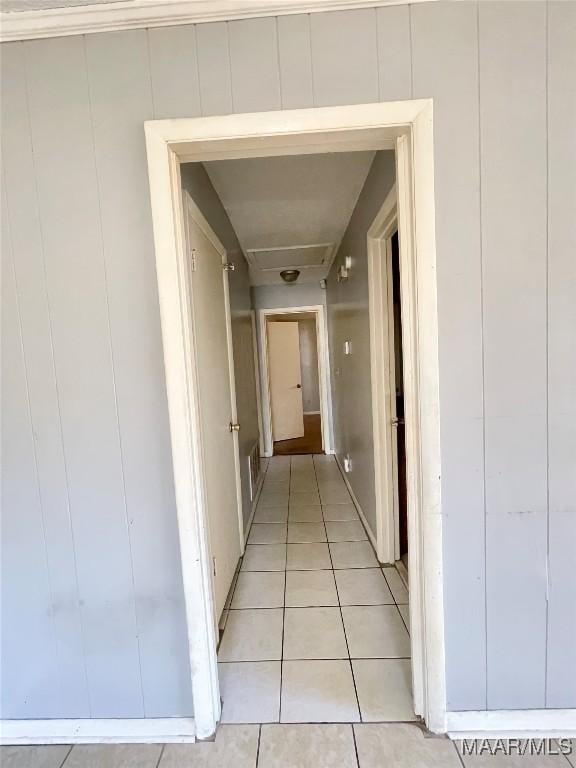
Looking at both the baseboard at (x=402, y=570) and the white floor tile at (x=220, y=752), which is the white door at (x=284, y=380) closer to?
the baseboard at (x=402, y=570)

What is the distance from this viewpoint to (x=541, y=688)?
1264 millimetres

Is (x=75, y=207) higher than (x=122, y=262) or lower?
higher

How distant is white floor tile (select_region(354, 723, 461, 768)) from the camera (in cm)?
119

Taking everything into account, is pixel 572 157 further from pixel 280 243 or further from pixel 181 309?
pixel 280 243

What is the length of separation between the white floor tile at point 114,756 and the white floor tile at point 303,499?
79.3 inches

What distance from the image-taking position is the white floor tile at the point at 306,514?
2.95 meters

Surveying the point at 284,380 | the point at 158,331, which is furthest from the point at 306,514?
the point at 284,380

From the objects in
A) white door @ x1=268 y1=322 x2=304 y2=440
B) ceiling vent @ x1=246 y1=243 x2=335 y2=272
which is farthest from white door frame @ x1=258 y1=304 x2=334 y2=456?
ceiling vent @ x1=246 y1=243 x2=335 y2=272

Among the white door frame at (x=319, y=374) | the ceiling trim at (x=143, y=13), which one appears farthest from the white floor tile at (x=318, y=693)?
the white door frame at (x=319, y=374)

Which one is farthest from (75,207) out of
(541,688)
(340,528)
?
(340,528)

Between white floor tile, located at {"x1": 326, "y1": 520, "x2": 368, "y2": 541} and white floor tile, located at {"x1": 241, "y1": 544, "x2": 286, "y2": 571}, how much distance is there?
1.25 feet

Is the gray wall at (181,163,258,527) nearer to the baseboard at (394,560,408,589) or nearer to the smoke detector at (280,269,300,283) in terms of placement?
the smoke detector at (280,269,300,283)

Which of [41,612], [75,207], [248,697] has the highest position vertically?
[75,207]

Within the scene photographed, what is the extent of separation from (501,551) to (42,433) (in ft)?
5.17
